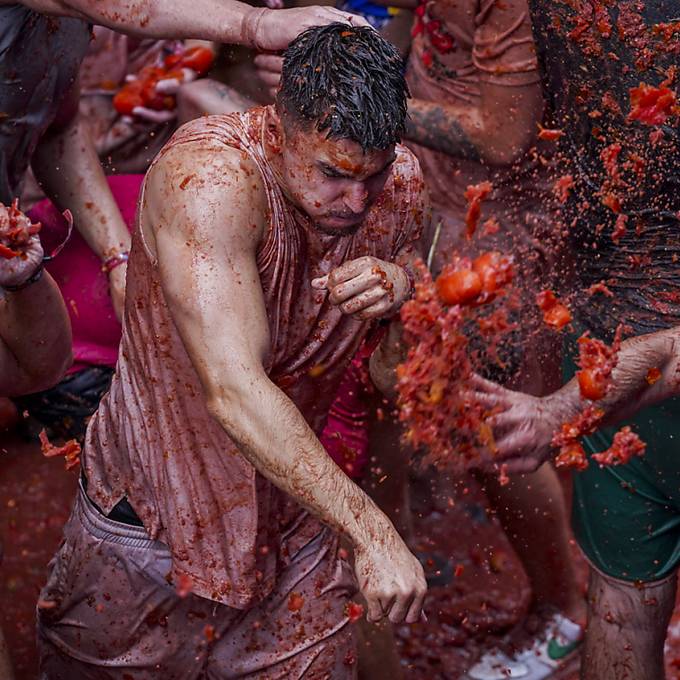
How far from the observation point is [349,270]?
2408 mm

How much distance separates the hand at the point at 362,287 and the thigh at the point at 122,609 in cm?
77

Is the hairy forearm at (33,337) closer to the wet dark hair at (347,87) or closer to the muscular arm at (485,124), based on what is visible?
the wet dark hair at (347,87)

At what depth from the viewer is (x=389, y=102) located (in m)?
2.35

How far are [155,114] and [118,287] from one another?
165 centimetres

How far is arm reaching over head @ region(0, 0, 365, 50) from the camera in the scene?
272cm

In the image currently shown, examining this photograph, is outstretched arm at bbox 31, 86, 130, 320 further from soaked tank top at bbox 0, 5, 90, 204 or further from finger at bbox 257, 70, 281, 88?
finger at bbox 257, 70, 281, 88

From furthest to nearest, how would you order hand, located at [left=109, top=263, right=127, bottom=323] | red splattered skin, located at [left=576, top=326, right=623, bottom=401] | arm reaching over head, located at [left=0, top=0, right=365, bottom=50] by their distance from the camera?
hand, located at [left=109, top=263, right=127, bottom=323] → red splattered skin, located at [left=576, top=326, right=623, bottom=401] → arm reaching over head, located at [left=0, top=0, right=365, bottom=50]

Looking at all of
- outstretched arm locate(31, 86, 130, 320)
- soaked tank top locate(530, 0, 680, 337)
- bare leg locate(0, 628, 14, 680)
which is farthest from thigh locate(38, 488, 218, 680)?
soaked tank top locate(530, 0, 680, 337)

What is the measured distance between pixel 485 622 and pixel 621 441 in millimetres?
1339

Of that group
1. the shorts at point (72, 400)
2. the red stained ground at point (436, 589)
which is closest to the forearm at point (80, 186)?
the shorts at point (72, 400)

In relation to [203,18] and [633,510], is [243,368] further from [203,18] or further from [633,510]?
[633,510]

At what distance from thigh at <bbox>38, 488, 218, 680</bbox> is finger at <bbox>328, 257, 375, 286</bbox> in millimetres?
793

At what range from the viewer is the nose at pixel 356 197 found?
2.39 m

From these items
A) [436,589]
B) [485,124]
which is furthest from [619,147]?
[436,589]
